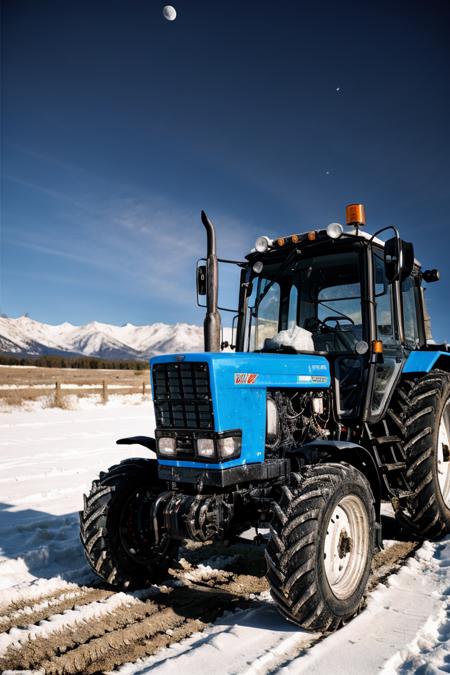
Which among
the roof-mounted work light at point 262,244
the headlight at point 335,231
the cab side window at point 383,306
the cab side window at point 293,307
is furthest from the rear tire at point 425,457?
the roof-mounted work light at point 262,244

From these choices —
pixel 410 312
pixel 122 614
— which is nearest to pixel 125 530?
pixel 122 614

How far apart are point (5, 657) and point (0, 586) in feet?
3.59

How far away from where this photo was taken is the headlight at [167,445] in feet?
12.0

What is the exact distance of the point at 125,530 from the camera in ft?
12.8

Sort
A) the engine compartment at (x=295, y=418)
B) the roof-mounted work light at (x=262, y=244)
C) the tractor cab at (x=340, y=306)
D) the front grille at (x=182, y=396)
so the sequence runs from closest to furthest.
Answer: the front grille at (x=182, y=396), the engine compartment at (x=295, y=418), the tractor cab at (x=340, y=306), the roof-mounted work light at (x=262, y=244)

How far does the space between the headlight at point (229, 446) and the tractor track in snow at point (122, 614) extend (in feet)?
3.24

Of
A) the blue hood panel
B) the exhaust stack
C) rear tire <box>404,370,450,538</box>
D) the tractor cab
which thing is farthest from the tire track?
rear tire <box>404,370,450,538</box>

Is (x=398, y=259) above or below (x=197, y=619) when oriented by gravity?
above

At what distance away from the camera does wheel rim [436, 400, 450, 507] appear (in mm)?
5027

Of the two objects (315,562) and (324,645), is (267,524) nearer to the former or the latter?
(315,562)

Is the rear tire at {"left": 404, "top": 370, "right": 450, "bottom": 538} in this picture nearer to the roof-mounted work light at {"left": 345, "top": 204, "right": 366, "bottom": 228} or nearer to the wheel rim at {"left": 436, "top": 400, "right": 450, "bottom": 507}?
the wheel rim at {"left": 436, "top": 400, "right": 450, "bottom": 507}

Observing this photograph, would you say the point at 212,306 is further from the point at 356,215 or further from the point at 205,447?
the point at 356,215

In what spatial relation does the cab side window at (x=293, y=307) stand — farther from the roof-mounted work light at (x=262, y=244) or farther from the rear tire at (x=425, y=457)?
the rear tire at (x=425, y=457)

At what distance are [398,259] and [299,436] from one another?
1517 millimetres
